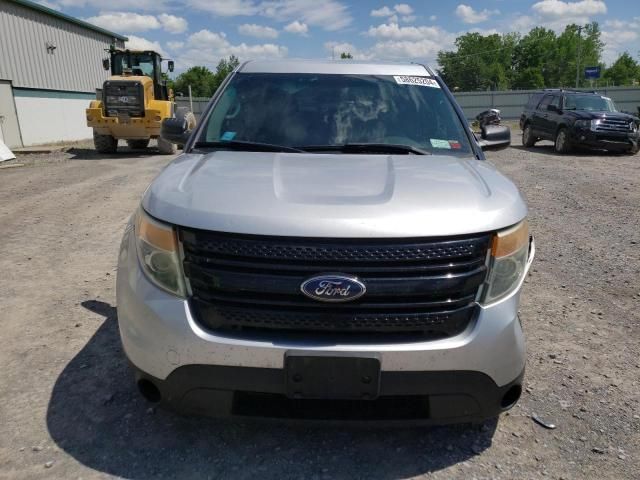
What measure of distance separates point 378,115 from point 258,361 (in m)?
1.96

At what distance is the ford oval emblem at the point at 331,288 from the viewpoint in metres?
2.12

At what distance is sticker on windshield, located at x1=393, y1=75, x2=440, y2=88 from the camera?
147 inches

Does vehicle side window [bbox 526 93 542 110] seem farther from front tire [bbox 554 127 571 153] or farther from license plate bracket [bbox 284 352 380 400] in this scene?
license plate bracket [bbox 284 352 380 400]

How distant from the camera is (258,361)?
2.14 meters

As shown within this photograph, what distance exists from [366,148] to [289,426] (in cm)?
163

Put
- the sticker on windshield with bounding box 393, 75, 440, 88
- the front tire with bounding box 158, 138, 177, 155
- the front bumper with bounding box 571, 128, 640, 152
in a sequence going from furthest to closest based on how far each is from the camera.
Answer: the front tire with bounding box 158, 138, 177, 155, the front bumper with bounding box 571, 128, 640, 152, the sticker on windshield with bounding box 393, 75, 440, 88

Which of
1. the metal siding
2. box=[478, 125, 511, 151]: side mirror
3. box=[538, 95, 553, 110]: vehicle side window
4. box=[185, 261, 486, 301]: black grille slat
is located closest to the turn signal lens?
box=[185, 261, 486, 301]: black grille slat

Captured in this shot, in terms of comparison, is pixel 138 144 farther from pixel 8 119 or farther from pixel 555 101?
pixel 555 101

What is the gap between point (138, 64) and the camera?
17.2m

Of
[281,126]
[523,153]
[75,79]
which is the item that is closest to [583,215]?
[281,126]

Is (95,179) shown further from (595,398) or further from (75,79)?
(75,79)

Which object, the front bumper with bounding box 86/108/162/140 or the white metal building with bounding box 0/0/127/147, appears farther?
the white metal building with bounding box 0/0/127/147

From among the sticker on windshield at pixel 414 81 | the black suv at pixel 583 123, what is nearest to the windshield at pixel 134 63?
the black suv at pixel 583 123

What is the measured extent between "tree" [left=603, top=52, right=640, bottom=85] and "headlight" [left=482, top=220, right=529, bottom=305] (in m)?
102
